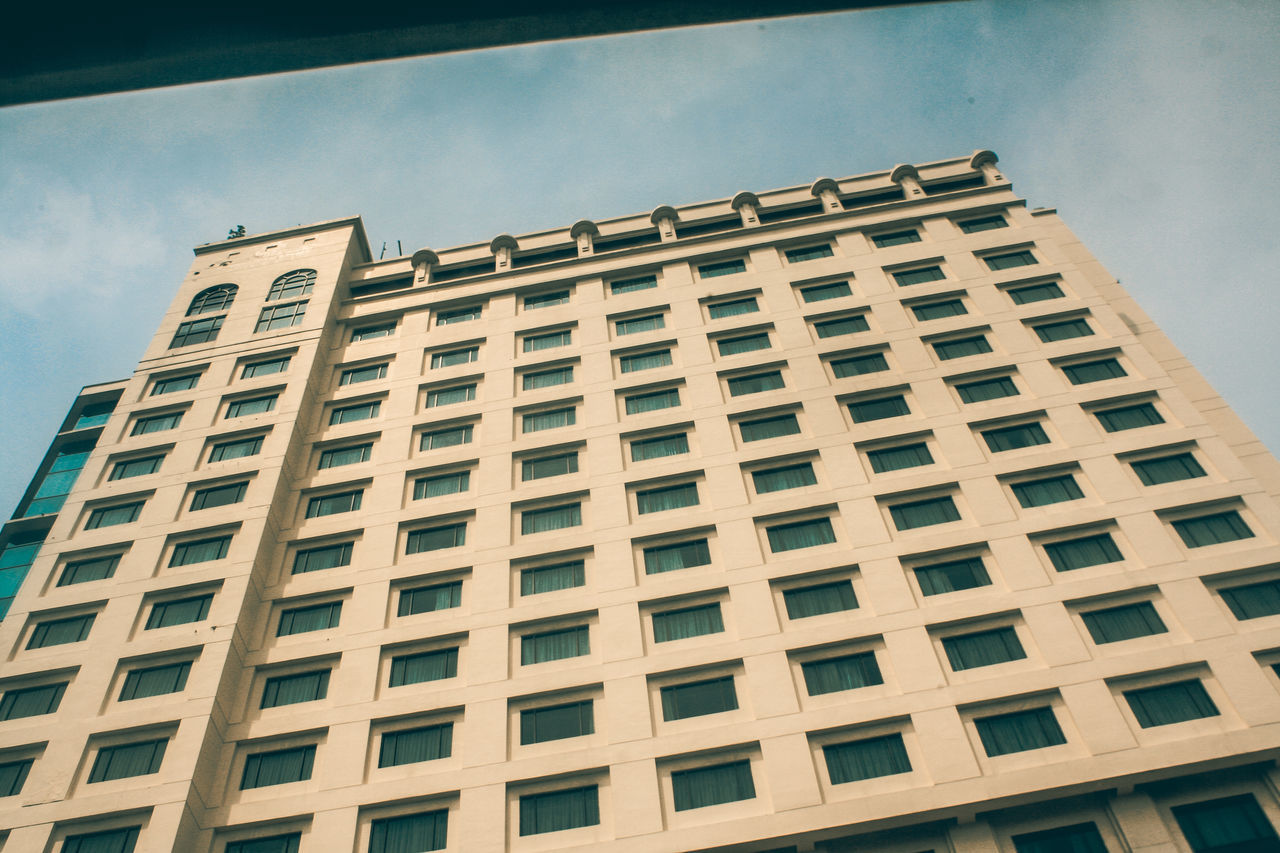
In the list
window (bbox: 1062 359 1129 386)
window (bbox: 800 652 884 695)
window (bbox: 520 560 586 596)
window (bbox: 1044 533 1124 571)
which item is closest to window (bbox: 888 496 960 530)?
window (bbox: 1044 533 1124 571)

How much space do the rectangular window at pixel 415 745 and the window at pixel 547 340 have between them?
59.2ft

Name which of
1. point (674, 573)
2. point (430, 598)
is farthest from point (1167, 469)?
point (430, 598)

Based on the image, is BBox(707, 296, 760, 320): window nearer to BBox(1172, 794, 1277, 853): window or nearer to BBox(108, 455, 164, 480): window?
BBox(1172, 794, 1277, 853): window

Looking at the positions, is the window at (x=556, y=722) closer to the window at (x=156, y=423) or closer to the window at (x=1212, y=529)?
the window at (x=1212, y=529)

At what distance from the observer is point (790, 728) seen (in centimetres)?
2316

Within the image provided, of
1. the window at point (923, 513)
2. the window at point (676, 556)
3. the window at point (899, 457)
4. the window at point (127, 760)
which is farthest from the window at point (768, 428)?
the window at point (127, 760)

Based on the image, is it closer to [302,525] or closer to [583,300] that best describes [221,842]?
[302,525]

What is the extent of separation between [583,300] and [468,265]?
7.72 meters

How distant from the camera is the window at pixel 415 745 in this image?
2423 centimetres

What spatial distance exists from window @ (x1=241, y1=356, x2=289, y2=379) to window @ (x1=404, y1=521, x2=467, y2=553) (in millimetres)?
12347

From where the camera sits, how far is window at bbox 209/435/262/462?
33.2 m

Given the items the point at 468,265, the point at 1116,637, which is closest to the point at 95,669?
the point at 468,265

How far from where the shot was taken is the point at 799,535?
28031 millimetres

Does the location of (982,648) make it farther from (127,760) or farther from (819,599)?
(127,760)
